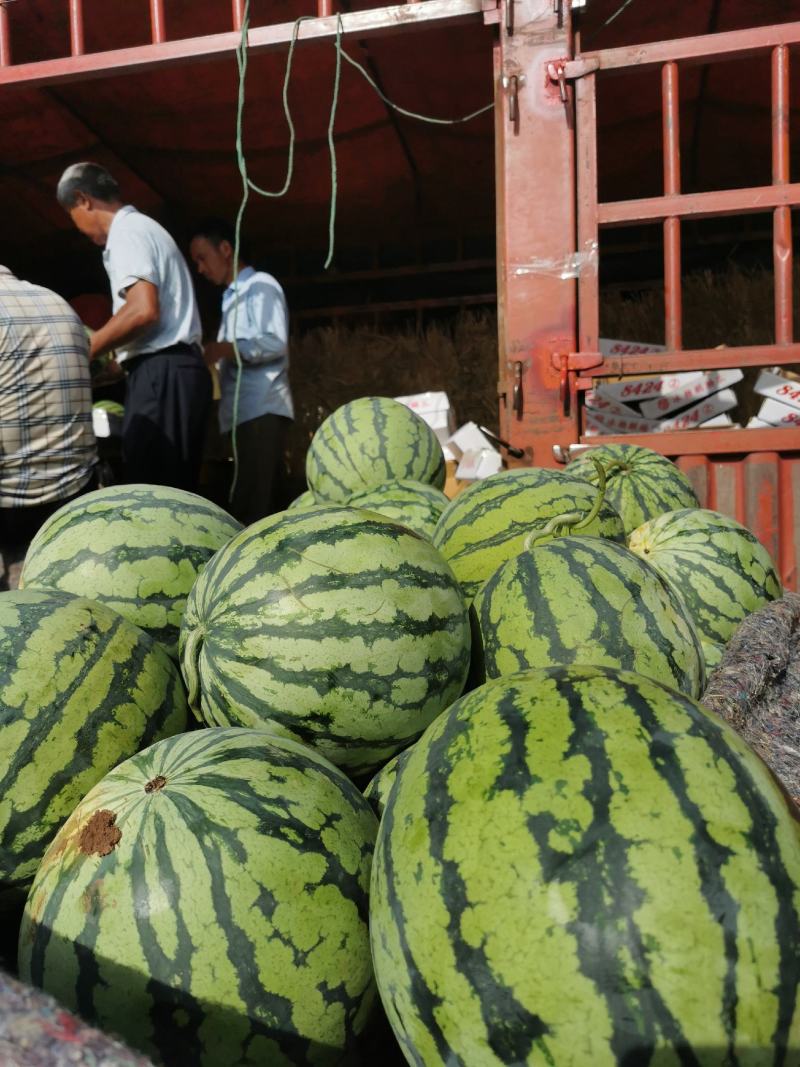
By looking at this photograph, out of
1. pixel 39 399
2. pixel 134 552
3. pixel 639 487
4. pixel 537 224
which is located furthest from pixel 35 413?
pixel 639 487

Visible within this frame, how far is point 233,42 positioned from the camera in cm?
422

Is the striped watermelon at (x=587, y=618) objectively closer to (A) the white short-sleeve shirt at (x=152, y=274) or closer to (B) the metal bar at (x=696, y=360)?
(B) the metal bar at (x=696, y=360)

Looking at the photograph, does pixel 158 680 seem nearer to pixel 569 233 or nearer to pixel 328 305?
pixel 569 233

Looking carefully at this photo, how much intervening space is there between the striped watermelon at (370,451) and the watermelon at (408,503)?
0.48 metres

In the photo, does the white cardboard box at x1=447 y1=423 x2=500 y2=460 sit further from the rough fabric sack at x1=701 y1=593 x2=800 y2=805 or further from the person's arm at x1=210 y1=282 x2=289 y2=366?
the rough fabric sack at x1=701 y1=593 x2=800 y2=805

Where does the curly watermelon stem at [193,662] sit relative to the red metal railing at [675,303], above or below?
below

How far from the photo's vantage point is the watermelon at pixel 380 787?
1327mm

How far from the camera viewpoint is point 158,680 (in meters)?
1.47

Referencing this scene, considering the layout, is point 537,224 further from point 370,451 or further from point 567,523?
point 567,523

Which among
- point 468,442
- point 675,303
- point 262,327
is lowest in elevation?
point 468,442

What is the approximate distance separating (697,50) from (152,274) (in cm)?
287

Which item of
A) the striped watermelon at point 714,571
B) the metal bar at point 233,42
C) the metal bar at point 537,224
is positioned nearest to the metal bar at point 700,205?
the metal bar at point 537,224

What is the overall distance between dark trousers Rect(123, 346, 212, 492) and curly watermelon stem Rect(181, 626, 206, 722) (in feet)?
11.8

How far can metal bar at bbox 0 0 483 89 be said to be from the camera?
13.0 ft
